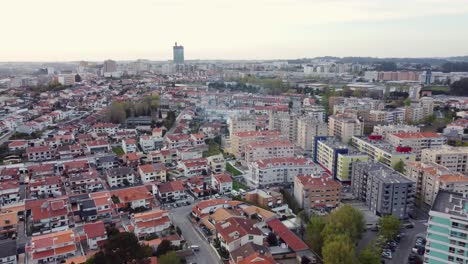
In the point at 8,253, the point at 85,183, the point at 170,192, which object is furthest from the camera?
the point at 85,183

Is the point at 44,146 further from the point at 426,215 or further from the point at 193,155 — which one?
the point at 426,215

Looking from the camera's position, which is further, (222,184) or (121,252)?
(222,184)

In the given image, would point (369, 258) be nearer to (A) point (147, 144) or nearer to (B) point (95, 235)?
(B) point (95, 235)

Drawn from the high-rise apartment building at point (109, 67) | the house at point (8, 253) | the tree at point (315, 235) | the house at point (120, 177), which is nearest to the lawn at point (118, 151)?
the house at point (120, 177)

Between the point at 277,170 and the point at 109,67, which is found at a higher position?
the point at 109,67

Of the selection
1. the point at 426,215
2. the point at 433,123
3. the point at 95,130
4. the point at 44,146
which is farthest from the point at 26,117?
the point at 433,123

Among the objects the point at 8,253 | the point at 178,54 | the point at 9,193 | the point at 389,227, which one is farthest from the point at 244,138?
the point at 178,54

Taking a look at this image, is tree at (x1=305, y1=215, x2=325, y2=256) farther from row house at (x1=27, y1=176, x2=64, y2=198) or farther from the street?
row house at (x1=27, y1=176, x2=64, y2=198)
